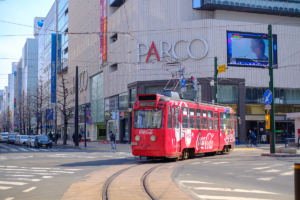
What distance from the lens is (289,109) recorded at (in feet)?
148

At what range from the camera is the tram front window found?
17969 millimetres

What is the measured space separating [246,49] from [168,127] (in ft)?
92.4

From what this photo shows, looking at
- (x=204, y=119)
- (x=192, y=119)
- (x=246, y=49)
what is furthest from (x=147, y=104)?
(x=246, y=49)

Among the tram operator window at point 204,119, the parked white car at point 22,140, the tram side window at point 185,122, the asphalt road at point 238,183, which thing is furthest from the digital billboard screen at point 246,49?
the parked white car at point 22,140

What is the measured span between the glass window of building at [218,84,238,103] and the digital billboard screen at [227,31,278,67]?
2.71 m

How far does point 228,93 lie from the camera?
4256 cm

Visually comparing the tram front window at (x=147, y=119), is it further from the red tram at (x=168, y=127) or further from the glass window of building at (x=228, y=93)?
the glass window of building at (x=228, y=93)

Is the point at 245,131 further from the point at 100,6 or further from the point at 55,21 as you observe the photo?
the point at 55,21

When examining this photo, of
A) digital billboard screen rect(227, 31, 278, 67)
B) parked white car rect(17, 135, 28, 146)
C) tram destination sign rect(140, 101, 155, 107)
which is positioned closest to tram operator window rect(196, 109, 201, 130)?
tram destination sign rect(140, 101, 155, 107)

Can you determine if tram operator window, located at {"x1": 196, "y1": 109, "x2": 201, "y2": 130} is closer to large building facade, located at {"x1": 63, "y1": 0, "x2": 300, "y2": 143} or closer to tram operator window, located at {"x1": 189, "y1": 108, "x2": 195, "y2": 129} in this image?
tram operator window, located at {"x1": 189, "y1": 108, "x2": 195, "y2": 129}

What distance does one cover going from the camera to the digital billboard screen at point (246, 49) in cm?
4238

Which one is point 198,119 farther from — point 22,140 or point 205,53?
point 22,140

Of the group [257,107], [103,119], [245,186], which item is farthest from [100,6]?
[245,186]

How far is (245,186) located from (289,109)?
37621 millimetres
